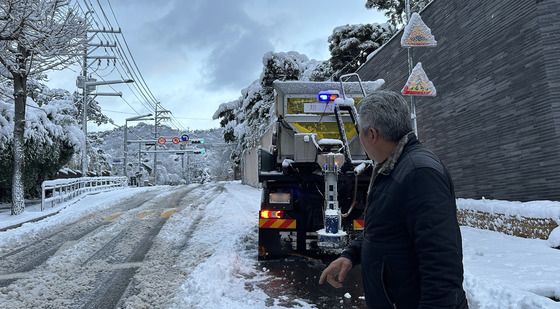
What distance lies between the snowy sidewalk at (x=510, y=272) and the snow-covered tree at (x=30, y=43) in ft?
42.9

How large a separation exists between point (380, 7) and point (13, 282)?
23.3 meters

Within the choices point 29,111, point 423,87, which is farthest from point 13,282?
point 29,111

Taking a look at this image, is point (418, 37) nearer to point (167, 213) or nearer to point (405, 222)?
point (405, 222)

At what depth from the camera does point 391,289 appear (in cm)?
182

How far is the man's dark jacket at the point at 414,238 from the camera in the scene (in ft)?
5.46

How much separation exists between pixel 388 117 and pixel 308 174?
5.20 meters

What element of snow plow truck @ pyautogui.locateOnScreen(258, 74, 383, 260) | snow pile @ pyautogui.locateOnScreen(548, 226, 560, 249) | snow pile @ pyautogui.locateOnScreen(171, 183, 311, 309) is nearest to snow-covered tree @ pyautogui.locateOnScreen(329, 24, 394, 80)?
snow pile @ pyautogui.locateOnScreen(171, 183, 311, 309)

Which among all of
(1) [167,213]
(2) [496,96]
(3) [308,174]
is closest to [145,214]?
(1) [167,213]

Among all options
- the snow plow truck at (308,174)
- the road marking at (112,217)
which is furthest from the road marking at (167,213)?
the snow plow truck at (308,174)

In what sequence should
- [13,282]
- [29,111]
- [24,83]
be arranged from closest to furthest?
[13,282], [24,83], [29,111]

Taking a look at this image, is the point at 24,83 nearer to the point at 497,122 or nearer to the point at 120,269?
the point at 120,269

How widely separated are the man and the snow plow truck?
14.4ft

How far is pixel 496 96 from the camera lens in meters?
8.65

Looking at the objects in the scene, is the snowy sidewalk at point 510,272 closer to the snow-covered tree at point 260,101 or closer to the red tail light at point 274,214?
the red tail light at point 274,214
